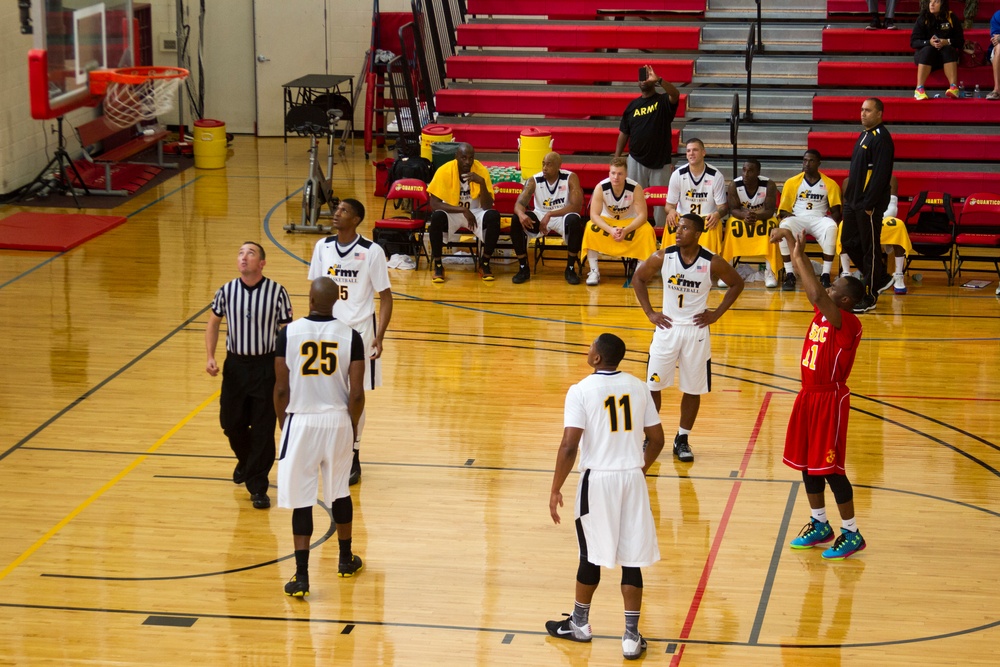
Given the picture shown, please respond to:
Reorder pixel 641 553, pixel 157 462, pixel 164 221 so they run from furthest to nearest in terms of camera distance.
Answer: pixel 164 221, pixel 157 462, pixel 641 553

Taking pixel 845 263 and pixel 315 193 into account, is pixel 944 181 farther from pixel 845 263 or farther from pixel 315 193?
pixel 315 193

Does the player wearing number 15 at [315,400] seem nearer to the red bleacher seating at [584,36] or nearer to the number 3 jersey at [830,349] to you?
the number 3 jersey at [830,349]

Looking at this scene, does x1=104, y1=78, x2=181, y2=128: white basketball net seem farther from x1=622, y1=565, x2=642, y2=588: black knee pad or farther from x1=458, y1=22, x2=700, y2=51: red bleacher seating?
x1=622, y1=565, x2=642, y2=588: black knee pad

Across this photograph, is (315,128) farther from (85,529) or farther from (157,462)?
(85,529)

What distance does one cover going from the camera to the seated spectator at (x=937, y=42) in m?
16.2

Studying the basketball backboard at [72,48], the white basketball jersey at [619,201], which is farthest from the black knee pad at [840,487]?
the white basketball jersey at [619,201]

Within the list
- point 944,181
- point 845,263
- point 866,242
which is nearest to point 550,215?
point 845,263

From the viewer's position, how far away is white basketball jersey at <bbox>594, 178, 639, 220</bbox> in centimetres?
1405

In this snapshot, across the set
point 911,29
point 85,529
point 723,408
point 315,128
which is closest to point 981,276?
point 911,29

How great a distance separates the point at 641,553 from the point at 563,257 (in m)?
9.61

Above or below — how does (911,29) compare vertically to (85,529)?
above

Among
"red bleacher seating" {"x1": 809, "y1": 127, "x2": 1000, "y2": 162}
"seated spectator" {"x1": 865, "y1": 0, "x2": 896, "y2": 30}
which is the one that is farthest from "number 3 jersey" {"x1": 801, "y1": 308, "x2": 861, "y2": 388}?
"seated spectator" {"x1": 865, "y1": 0, "x2": 896, "y2": 30}

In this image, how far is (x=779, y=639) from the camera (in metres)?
6.96

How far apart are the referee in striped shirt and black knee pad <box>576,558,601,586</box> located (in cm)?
275
